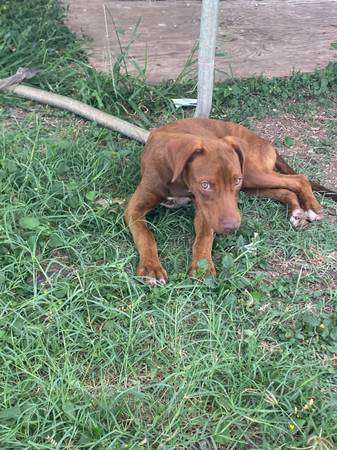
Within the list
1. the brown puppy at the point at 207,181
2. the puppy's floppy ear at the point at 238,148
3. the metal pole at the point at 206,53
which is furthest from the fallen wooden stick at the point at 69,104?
the puppy's floppy ear at the point at 238,148

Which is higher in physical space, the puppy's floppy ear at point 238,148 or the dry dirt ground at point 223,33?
the puppy's floppy ear at point 238,148

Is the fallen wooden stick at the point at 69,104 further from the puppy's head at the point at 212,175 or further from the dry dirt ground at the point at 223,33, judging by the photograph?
the puppy's head at the point at 212,175

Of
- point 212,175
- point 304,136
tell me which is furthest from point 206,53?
point 212,175

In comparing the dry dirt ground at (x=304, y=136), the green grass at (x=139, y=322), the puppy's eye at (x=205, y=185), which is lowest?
the dry dirt ground at (x=304, y=136)

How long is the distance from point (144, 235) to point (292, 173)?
54.3 inches

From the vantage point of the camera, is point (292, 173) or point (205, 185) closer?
point (205, 185)

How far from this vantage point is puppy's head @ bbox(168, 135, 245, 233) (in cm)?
367

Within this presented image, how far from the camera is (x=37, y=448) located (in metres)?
2.72

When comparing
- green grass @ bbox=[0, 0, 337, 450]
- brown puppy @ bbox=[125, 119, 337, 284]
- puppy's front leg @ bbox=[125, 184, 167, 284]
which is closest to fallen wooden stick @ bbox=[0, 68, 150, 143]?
green grass @ bbox=[0, 0, 337, 450]

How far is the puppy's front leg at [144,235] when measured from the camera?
365 centimetres

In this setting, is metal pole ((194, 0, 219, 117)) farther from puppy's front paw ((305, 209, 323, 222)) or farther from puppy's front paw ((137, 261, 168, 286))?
puppy's front paw ((137, 261, 168, 286))

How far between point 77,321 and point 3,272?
0.51m

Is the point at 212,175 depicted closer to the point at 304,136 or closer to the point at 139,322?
the point at 139,322

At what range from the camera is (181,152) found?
376 centimetres
